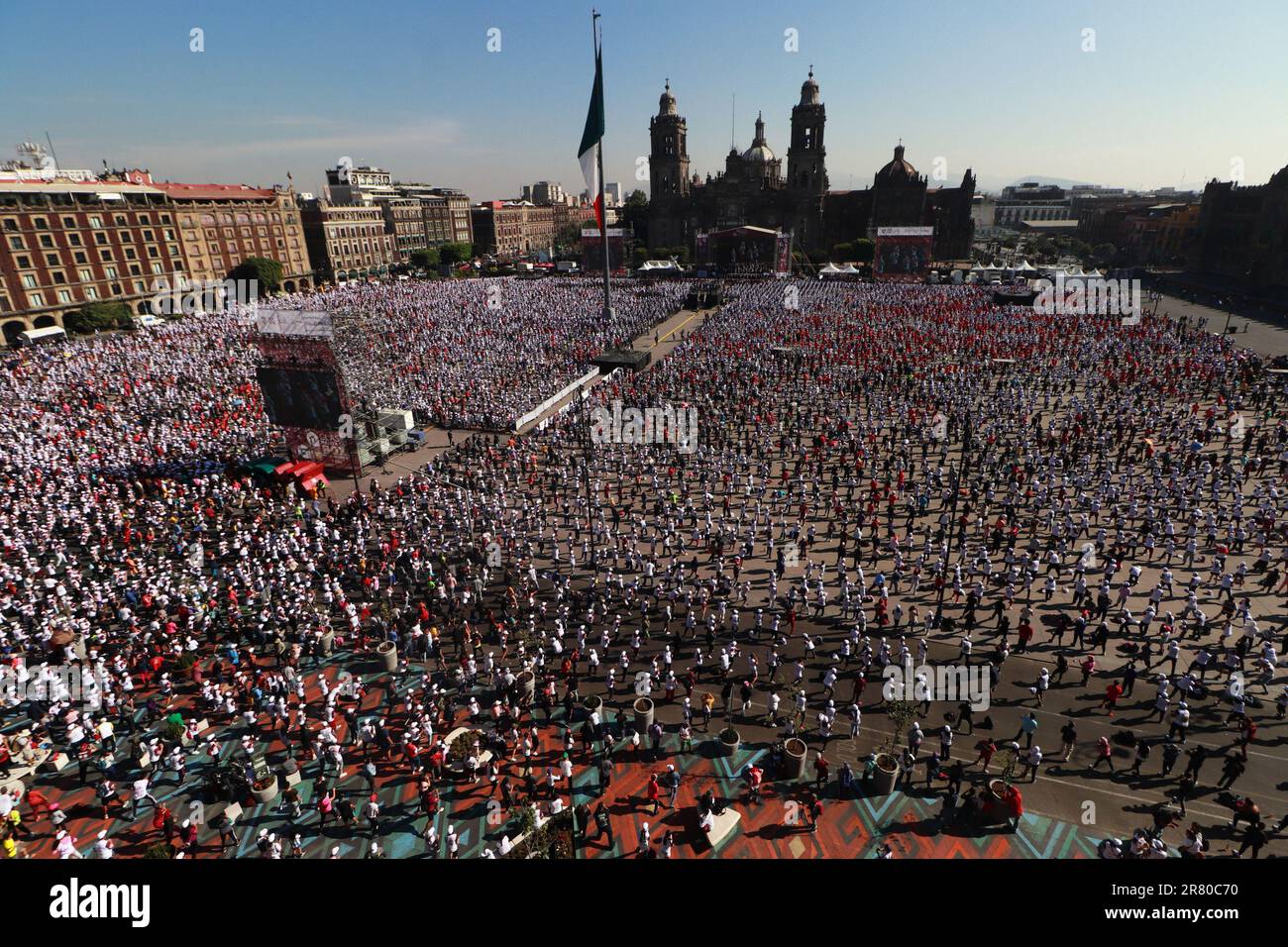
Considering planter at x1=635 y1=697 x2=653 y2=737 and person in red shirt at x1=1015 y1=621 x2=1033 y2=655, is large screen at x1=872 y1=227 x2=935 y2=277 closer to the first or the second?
person in red shirt at x1=1015 y1=621 x2=1033 y2=655

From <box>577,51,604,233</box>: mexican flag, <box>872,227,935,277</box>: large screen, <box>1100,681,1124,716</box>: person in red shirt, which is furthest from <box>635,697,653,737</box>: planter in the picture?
<box>872,227,935,277</box>: large screen

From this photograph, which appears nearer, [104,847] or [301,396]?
[104,847]

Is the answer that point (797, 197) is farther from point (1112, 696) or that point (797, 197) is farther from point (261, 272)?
point (1112, 696)

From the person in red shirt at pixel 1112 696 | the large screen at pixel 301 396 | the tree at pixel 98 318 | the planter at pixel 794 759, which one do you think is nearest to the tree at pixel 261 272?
the tree at pixel 98 318

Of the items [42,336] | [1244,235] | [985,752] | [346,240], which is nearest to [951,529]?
[985,752]

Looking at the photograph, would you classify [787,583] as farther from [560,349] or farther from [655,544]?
[560,349]

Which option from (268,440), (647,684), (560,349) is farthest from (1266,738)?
(560,349)

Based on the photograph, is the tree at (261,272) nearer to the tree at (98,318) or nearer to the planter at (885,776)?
the tree at (98,318)

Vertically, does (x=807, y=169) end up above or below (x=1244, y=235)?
above
